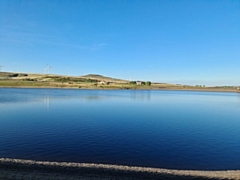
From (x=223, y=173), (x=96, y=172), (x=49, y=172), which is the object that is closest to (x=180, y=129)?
(x=223, y=173)

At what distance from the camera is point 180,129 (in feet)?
140

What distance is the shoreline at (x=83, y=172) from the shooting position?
1730 centimetres

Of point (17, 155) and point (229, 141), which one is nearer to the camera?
point (17, 155)

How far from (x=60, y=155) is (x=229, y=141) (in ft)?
87.7

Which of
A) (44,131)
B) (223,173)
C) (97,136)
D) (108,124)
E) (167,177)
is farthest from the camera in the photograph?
(108,124)

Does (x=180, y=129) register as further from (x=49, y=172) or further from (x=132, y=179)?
(x=49, y=172)

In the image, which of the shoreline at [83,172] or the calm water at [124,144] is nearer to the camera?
the shoreline at [83,172]

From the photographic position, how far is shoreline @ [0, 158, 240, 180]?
56.7ft

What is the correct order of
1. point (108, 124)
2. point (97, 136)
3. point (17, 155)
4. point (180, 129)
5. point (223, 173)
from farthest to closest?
1. point (108, 124)
2. point (180, 129)
3. point (97, 136)
4. point (17, 155)
5. point (223, 173)

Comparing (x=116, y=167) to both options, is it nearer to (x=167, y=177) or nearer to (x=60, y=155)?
(x=167, y=177)

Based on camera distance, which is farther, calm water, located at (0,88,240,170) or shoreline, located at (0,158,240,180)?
calm water, located at (0,88,240,170)

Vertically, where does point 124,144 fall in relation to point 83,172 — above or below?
below

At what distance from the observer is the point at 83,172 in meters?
19.0

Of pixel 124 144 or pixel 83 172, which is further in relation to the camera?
pixel 124 144
